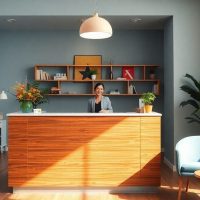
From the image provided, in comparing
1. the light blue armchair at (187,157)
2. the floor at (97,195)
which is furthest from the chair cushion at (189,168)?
the floor at (97,195)

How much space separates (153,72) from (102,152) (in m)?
3.86

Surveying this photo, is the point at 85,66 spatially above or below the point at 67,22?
below

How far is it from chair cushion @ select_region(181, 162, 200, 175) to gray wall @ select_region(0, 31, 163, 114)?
13.5ft

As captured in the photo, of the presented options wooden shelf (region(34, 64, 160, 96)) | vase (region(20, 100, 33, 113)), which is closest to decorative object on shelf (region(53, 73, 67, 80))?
wooden shelf (region(34, 64, 160, 96))

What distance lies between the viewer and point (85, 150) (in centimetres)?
498

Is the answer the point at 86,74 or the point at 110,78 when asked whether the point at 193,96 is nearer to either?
the point at 110,78

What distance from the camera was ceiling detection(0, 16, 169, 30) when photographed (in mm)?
7039

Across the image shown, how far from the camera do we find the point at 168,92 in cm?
714

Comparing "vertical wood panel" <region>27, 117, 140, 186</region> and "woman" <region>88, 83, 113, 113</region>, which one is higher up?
"woman" <region>88, 83, 113, 113</region>

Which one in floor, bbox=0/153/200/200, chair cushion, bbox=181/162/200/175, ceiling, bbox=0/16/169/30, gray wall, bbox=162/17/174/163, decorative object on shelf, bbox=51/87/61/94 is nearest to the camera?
chair cushion, bbox=181/162/200/175

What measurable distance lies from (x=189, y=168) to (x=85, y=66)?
4533mm

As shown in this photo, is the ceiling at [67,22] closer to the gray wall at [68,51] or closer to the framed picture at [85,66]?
the gray wall at [68,51]

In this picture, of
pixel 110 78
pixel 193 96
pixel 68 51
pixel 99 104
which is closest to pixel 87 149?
pixel 99 104

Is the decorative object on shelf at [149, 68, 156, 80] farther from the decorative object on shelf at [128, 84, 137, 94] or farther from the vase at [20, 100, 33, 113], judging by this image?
the vase at [20, 100, 33, 113]
